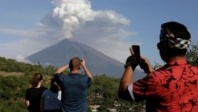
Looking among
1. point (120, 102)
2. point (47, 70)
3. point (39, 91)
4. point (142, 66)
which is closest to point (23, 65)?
point (47, 70)

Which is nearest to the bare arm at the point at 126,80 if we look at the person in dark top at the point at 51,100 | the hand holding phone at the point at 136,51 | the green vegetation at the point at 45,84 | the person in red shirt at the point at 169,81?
the person in red shirt at the point at 169,81

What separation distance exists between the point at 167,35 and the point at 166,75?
1.10 feet

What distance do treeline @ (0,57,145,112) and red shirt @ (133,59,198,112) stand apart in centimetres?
1536

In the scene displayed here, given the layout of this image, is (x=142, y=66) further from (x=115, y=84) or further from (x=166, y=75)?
(x=115, y=84)

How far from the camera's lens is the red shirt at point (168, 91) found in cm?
464

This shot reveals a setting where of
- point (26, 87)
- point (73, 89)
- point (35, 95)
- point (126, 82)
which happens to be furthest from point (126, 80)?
point (26, 87)

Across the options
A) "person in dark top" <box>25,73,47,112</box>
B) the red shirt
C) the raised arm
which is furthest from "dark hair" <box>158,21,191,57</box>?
"person in dark top" <box>25,73,47,112</box>

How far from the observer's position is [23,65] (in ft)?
118

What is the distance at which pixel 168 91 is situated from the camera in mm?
4648

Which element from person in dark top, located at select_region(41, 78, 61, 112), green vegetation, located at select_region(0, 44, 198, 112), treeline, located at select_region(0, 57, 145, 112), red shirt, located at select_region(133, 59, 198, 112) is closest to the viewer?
red shirt, located at select_region(133, 59, 198, 112)

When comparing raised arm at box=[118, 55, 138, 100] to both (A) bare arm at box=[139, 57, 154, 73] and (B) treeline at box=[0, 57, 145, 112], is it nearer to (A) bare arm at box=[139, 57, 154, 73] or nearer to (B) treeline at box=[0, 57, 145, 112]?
(A) bare arm at box=[139, 57, 154, 73]

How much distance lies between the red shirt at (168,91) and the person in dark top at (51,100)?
6900mm

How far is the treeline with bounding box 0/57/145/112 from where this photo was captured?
2415 cm

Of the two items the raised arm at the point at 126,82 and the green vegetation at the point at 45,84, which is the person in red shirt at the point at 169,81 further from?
the green vegetation at the point at 45,84
